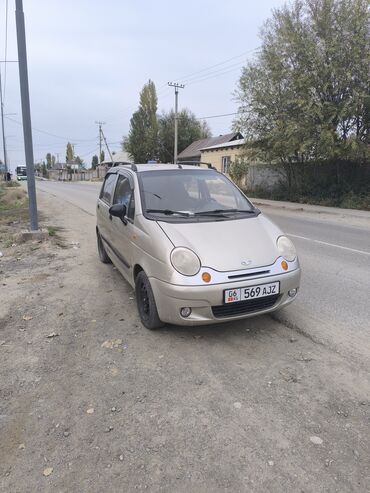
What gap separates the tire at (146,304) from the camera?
388cm

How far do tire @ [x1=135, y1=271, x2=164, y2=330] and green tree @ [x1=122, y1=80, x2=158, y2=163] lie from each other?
48445 millimetres

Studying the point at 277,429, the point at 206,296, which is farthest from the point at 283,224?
the point at 277,429

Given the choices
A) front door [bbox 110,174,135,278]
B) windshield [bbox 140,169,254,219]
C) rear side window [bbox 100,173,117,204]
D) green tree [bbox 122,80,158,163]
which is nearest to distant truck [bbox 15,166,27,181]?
green tree [bbox 122,80,158,163]

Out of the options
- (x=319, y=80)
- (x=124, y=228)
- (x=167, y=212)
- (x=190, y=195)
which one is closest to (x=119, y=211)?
(x=124, y=228)

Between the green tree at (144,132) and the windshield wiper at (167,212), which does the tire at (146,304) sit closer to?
the windshield wiper at (167,212)

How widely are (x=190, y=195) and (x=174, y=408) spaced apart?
2.70 metres

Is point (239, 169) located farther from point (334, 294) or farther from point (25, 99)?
point (334, 294)

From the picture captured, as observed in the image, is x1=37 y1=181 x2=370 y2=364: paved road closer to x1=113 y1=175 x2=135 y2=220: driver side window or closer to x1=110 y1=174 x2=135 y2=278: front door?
Result: x1=110 y1=174 x2=135 y2=278: front door

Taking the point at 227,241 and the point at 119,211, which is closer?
the point at 227,241

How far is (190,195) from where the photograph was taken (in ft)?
15.9

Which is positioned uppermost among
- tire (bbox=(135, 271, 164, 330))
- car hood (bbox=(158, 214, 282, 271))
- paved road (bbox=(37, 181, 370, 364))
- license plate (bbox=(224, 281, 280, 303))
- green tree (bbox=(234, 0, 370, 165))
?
green tree (bbox=(234, 0, 370, 165))

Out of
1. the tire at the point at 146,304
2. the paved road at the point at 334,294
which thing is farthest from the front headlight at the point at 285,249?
the tire at the point at 146,304

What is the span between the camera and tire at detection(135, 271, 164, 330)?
388cm

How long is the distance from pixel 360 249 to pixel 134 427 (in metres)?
7.41
